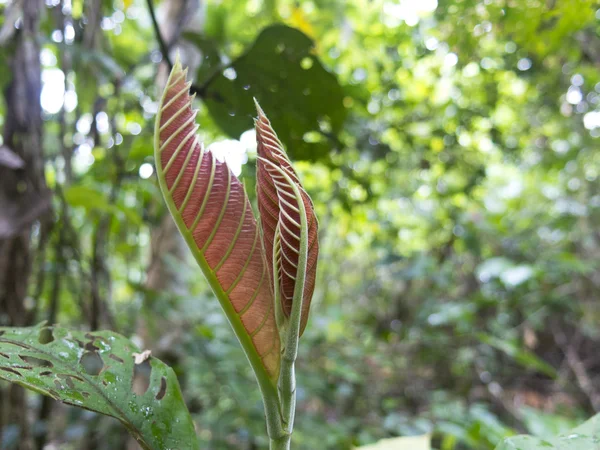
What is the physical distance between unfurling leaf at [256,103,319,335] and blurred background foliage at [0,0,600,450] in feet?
1.35

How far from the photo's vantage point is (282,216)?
1.37 feet

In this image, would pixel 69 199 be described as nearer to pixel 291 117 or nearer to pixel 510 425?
pixel 291 117

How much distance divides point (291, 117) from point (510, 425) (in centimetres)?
243

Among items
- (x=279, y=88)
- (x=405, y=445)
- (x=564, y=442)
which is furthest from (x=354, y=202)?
(x=564, y=442)

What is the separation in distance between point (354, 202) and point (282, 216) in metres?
1.42

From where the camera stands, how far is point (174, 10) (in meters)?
1.92

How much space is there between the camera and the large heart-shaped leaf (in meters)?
0.48

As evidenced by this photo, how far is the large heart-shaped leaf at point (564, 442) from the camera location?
0.48 meters

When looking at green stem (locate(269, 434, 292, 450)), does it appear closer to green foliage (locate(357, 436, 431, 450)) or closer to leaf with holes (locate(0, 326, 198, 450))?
leaf with holes (locate(0, 326, 198, 450))

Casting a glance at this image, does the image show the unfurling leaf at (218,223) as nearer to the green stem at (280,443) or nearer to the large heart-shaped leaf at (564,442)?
the green stem at (280,443)

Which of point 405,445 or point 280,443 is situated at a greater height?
point 280,443

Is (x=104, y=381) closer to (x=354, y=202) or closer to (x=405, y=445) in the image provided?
(x=405, y=445)

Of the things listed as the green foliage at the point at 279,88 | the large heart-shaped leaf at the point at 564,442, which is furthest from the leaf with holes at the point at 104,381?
the green foliage at the point at 279,88

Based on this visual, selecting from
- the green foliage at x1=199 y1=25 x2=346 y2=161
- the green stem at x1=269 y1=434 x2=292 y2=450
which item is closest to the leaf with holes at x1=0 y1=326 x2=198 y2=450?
the green stem at x1=269 y1=434 x2=292 y2=450
